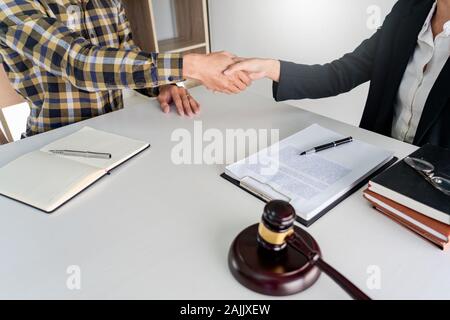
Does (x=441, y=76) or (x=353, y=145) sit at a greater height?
(x=441, y=76)

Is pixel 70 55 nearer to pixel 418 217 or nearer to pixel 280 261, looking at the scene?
pixel 280 261

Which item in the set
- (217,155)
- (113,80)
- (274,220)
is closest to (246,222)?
(274,220)

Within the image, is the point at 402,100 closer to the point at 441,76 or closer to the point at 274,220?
the point at 441,76

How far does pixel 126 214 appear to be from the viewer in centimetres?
66

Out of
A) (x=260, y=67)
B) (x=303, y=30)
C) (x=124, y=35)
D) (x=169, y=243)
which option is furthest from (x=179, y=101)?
(x=303, y=30)

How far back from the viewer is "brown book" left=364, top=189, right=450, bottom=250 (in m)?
0.54

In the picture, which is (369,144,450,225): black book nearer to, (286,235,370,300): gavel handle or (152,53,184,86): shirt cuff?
(286,235,370,300): gavel handle

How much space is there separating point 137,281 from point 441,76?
83 centimetres

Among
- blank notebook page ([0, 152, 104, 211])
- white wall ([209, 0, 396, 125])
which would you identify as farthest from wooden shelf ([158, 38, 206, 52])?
blank notebook page ([0, 152, 104, 211])

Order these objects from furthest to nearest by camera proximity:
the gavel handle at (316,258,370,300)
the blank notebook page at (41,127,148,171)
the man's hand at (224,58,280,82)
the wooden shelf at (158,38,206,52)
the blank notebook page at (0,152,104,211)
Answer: the wooden shelf at (158,38,206,52) < the man's hand at (224,58,280,82) < the blank notebook page at (41,127,148,171) < the blank notebook page at (0,152,104,211) < the gavel handle at (316,258,370,300)

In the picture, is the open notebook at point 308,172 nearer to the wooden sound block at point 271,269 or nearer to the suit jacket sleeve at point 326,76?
the wooden sound block at point 271,269

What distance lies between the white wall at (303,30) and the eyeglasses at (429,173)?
1.19m

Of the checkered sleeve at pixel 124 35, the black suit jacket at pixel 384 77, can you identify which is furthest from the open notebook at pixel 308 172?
the checkered sleeve at pixel 124 35

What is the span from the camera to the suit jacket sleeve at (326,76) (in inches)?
40.6
